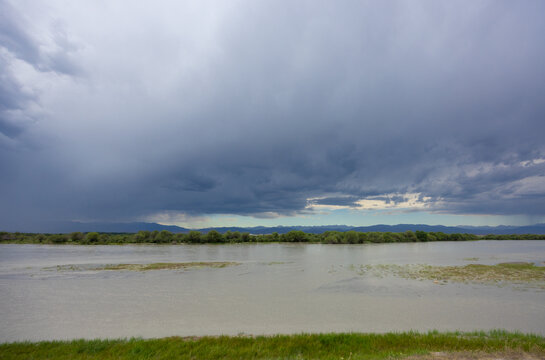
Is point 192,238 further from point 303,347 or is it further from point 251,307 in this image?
point 303,347

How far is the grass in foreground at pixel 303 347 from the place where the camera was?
8.00 meters

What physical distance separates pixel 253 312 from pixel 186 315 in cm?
342

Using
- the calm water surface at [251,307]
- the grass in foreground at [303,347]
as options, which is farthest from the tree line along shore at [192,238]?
the grass in foreground at [303,347]

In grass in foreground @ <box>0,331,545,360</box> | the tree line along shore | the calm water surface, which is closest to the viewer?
grass in foreground @ <box>0,331,545,360</box>

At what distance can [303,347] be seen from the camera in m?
9.09

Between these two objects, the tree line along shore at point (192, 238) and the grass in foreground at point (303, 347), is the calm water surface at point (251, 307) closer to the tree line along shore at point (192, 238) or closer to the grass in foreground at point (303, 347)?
the grass in foreground at point (303, 347)

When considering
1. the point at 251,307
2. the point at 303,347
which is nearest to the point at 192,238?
the point at 251,307

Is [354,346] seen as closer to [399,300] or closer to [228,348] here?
[228,348]

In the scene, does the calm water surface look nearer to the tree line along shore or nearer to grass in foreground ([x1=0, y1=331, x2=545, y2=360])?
grass in foreground ([x1=0, y1=331, x2=545, y2=360])

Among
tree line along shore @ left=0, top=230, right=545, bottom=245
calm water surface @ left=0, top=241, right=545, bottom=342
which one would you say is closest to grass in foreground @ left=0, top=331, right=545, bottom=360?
calm water surface @ left=0, top=241, right=545, bottom=342

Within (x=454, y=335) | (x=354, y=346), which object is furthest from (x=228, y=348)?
(x=454, y=335)

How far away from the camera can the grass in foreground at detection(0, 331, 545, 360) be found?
7996mm

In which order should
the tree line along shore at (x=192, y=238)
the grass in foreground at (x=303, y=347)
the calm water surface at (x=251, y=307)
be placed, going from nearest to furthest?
1. the grass in foreground at (x=303, y=347)
2. the calm water surface at (x=251, y=307)
3. the tree line along shore at (x=192, y=238)

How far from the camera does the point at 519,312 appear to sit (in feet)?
44.2
